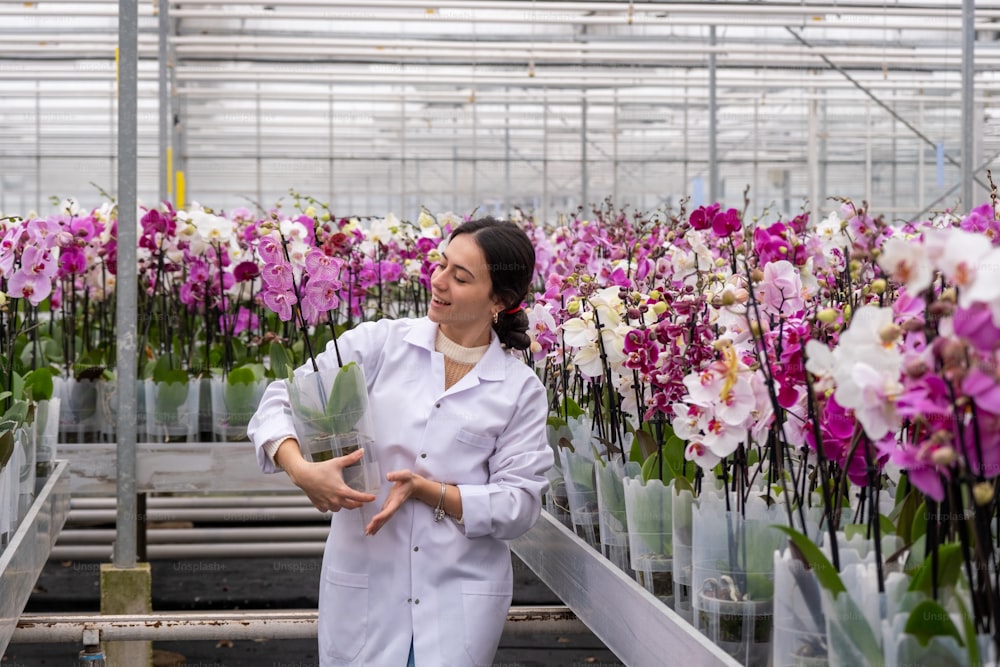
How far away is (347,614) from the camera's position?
1.53 meters

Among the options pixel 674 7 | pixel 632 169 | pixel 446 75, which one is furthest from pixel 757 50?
pixel 632 169

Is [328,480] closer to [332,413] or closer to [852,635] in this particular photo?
[332,413]

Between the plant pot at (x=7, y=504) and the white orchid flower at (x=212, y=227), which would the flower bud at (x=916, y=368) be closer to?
the plant pot at (x=7, y=504)

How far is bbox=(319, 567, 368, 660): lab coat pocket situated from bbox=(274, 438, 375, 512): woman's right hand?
13 centimetres

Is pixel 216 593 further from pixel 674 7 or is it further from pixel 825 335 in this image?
pixel 674 7

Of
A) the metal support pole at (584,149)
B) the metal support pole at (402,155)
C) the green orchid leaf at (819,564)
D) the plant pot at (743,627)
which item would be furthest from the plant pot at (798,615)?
the metal support pole at (402,155)

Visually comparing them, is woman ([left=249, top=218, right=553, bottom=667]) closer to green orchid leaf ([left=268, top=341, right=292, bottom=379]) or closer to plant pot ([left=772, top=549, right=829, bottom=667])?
plant pot ([left=772, top=549, right=829, bottom=667])

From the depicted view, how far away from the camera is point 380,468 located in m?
1.55

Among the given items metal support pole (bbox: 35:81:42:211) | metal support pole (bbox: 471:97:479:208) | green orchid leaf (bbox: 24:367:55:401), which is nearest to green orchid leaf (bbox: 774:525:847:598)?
green orchid leaf (bbox: 24:367:55:401)

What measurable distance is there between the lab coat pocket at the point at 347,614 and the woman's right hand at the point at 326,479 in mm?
131

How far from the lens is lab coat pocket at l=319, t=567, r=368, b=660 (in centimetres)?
153

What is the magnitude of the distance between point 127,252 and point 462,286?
994mm

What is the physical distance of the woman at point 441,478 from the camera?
150 centimetres

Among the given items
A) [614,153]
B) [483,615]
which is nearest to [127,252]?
[483,615]
